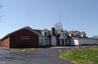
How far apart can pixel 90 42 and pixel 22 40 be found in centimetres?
3481

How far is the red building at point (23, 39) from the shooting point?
6725cm

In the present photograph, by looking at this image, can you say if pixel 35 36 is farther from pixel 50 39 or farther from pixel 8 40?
pixel 50 39

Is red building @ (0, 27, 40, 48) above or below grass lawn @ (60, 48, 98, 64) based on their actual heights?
above

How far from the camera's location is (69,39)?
291ft

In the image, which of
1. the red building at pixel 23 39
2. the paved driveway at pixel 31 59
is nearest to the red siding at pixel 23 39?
the red building at pixel 23 39

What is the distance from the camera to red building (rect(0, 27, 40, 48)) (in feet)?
221

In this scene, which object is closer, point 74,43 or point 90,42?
point 74,43

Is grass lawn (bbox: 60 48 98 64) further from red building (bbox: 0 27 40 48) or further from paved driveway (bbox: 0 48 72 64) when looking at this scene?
red building (bbox: 0 27 40 48)

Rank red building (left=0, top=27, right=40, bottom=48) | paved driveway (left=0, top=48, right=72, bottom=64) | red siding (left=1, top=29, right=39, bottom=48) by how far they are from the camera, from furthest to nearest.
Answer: red siding (left=1, top=29, right=39, bottom=48) → red building (left=0, top=27, right=40, bottom=48) → paved driveway (left=0, top=48, right=72, bottom=64)

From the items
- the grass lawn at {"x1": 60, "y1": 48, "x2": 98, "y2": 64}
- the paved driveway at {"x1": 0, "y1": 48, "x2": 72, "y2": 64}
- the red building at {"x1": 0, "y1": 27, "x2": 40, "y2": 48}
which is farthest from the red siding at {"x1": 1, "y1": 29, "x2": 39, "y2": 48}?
the grass lawn at {"x1": 60, "y1": 48, "x2": 98, "y2": 64}

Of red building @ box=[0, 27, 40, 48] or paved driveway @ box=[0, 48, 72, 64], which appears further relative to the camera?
red building @ box=[0, 27, 40, 48]

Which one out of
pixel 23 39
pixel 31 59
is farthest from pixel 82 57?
pixel 23 39

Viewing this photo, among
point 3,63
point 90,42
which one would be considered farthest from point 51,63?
point 90,42

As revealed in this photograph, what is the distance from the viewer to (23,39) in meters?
68.2
